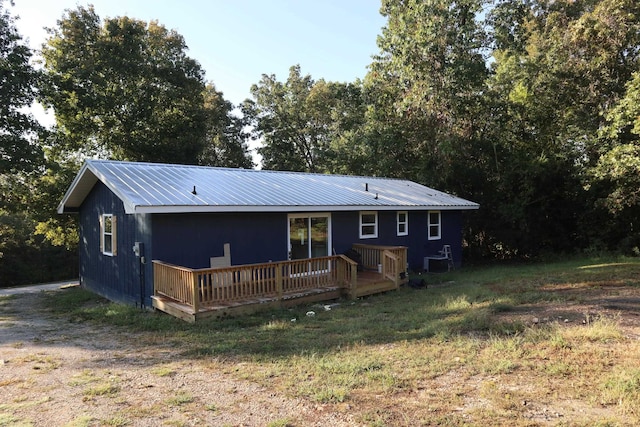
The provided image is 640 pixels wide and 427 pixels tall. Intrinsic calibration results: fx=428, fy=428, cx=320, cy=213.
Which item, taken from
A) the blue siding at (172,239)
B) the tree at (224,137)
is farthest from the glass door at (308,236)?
the tree at (224,137)

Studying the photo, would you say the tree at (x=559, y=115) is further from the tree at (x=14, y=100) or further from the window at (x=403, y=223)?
the tree at (x=14, y=100)

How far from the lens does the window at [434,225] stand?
1661cm

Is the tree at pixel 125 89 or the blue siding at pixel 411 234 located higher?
the tree at pixel 125 89

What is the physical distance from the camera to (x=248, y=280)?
9.52m

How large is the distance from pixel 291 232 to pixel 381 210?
12.0 feet

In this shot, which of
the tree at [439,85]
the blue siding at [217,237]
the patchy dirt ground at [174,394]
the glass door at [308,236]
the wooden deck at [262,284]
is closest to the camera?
the patchy dirt ground at [174,394]

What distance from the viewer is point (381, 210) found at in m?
14.3

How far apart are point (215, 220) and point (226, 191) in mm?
1115

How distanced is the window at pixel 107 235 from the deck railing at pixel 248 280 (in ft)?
9.02

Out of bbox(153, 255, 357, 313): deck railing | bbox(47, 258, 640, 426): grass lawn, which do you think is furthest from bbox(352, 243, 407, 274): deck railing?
bbox(47, 258, 640, 426): grass lawn

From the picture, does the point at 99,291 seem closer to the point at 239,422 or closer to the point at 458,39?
the point at 239,422

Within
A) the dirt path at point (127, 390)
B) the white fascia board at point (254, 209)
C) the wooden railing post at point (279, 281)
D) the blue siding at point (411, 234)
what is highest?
the white fascia board at point (254, 209)

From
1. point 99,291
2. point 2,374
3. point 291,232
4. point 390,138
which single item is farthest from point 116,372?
point 390,138

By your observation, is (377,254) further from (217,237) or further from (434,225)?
(217,237)
